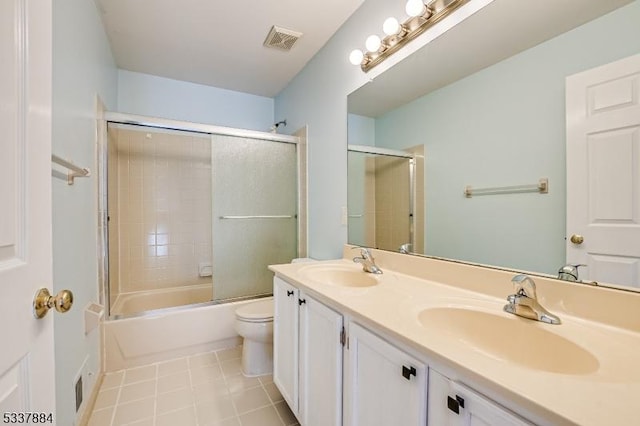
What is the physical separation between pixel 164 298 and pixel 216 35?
2.42 m

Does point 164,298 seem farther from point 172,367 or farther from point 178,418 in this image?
point 178,418

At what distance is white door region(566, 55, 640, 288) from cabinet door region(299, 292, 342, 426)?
32.7 inches

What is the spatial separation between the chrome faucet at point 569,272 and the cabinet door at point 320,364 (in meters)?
0.73

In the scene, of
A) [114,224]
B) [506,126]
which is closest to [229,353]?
[114,224]

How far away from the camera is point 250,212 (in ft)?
8.20

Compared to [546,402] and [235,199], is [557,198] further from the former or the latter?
[235,199]

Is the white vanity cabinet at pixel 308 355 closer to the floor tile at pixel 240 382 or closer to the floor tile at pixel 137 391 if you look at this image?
the floor tile at pixel 240 382

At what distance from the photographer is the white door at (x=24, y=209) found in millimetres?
517

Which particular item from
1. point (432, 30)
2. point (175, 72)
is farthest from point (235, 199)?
point (432, 30)

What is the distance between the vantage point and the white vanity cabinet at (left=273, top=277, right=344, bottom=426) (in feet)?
3.46

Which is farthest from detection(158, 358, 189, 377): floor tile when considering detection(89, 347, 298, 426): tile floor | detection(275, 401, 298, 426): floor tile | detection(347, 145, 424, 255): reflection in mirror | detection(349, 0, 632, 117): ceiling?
detection(349, 0, 632, 117): ceiling

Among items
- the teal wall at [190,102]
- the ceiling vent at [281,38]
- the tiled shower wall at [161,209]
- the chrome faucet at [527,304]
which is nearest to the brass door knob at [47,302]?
the chrome faucet at [527,304]

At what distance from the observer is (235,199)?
2.45 metres

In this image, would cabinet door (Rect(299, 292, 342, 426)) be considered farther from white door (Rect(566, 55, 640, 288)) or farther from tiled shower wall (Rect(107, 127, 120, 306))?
tiled shower wall (Rect(107, 127, 120, 306))
